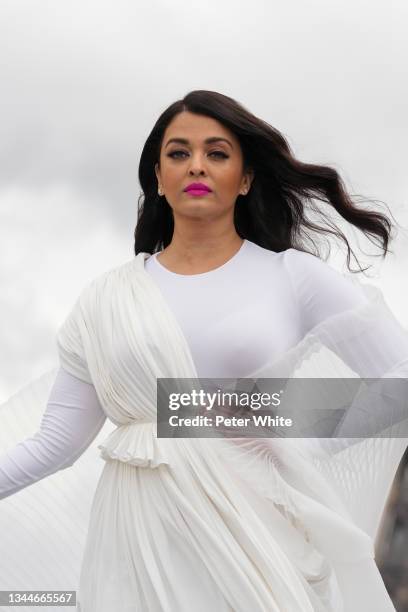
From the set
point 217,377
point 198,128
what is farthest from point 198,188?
point 217,377

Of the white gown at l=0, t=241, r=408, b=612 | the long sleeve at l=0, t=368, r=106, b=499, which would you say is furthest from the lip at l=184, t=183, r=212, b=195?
the long sleeve at l=0, t=368, r=106, b=499

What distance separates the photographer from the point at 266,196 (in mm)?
4621

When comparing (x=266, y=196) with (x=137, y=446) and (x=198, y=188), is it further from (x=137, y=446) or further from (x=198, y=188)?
(x=137, y=446)

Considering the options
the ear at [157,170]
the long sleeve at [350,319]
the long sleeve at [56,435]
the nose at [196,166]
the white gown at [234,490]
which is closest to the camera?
the white gown at [234,490]

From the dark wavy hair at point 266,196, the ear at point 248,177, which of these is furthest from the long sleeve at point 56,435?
the ear at point 248,177

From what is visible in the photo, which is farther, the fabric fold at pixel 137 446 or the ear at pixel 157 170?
the ear at pixel 157 170

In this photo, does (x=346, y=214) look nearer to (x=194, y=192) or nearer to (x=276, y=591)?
(x=194, y=192)

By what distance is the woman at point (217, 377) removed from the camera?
160 inches

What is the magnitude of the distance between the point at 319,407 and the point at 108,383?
64cm

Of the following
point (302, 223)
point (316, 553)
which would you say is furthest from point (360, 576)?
point (302, 223)

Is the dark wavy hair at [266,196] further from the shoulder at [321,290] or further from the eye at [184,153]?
the shoulder at [321,290]

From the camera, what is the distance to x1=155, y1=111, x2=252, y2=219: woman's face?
435 centimetres

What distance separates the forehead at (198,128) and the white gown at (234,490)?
0.41 m

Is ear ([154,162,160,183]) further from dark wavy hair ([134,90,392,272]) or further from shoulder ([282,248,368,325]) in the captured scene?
shoulder ([282,248,368,325])
